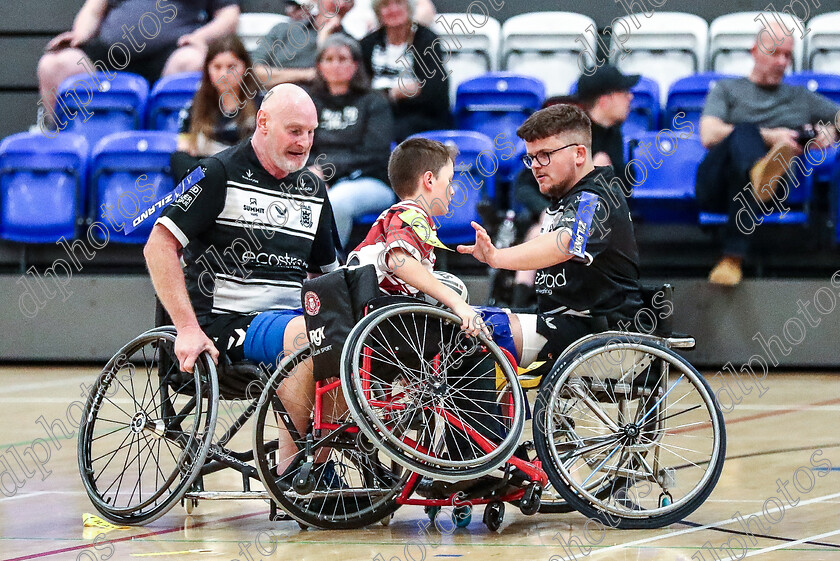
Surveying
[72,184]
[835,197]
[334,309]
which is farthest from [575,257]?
[72,184]

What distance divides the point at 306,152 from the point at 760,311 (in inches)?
138

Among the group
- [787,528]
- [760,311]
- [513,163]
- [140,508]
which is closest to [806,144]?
[760,311]

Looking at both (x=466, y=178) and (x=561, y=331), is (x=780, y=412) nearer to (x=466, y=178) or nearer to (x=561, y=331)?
(x=466, y=178)

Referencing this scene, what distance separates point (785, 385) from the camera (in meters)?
5.34

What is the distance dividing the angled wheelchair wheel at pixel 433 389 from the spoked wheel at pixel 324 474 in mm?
152

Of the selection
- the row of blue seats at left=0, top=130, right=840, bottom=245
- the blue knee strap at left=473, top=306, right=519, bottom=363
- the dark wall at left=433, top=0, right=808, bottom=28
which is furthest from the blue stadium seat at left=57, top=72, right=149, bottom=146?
the blue knee strap at left=473, top=306, right=519, bottom=363

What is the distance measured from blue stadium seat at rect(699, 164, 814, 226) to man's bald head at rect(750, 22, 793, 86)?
0.54 meters

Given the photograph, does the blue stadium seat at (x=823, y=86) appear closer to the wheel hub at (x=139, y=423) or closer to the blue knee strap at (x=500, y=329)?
the blue knee strap at (x=500, y=329)

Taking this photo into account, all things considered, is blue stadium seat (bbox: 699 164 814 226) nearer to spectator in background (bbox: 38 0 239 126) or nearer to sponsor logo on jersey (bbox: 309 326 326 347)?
spectator in background (bbox: 38 0 239 126)

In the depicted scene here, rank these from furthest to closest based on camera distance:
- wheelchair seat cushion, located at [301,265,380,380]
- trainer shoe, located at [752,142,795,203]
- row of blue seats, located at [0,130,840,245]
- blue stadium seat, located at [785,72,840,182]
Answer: blue stadium seat, located at [785,72,840,182] → row of blue seats, located at [0,130,840,245] → trainer shoe, located at [752,142,795,203] → wheelchair seat cushion, located at [301,265,380,380]

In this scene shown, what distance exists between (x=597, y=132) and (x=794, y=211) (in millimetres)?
1230

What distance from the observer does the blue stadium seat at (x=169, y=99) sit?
639 cm

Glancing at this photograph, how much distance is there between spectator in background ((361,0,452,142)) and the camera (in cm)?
584

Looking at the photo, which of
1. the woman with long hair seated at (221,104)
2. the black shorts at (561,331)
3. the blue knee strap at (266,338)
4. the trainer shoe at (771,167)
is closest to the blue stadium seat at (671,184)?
the trainer shoe at (771,167)
